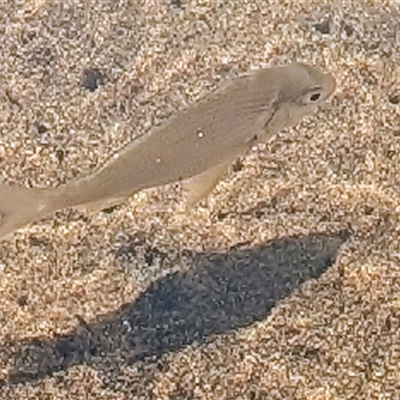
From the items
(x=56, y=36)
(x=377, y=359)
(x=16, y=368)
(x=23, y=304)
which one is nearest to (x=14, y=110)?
(x=56, y=36)

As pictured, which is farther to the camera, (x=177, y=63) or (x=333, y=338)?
(x=177, y=63)

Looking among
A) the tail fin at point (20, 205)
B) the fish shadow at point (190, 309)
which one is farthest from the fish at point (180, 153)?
the fish shadow at point (190, 309)

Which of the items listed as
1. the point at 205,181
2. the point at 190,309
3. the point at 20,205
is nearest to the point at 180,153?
the point at 205,181

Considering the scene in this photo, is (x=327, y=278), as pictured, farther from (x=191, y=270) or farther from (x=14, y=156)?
(x=14, y=156)

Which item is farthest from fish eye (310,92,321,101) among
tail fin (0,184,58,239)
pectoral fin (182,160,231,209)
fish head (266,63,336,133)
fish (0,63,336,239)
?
tail fin (0,184,58,239)

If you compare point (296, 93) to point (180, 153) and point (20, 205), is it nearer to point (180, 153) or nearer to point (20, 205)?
point (180, 153)

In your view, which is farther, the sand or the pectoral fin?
the sand

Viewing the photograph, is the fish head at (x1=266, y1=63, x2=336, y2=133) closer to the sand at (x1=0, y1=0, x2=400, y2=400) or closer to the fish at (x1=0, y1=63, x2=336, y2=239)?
the fish at (x1=0, y1=63, x2=336, y2=239)
